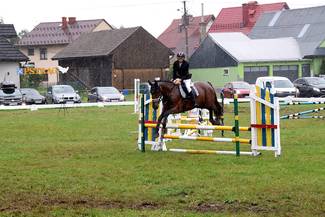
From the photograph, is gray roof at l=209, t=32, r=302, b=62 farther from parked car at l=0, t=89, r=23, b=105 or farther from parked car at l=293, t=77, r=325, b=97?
parked car at l=0, t=89, r=23, b=105

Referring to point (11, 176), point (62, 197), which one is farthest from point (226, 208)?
point (11, 176)

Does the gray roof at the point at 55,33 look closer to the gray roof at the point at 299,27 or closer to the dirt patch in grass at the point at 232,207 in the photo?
the gray roof at the point at 299,27

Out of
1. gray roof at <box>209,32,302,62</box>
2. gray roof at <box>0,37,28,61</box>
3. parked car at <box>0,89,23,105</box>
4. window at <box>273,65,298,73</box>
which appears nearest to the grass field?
parked car at <box>0,89,23,105</box>

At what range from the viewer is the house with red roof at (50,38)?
101 m

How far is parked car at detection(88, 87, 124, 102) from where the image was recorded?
5250 cm

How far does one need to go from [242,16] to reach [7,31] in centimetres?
4394

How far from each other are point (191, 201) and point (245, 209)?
3.23 feet

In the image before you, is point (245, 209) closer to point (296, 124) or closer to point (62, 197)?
point (62, 197)

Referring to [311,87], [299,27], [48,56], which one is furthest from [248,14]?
[311,87]

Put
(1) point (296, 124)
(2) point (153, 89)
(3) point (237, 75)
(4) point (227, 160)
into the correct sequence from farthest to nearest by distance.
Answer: (3) point (237, 75)
(1) point (296, 124)
(2) point (153, 89)
(4) point (227, 160)

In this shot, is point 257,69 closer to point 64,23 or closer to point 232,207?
point 64,23

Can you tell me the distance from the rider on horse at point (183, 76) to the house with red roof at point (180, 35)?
8499cm

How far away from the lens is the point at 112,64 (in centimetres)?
7675

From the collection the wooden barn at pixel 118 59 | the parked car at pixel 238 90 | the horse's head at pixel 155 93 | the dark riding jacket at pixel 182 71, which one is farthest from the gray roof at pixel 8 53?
the horse's head at pixel 155 93
